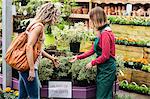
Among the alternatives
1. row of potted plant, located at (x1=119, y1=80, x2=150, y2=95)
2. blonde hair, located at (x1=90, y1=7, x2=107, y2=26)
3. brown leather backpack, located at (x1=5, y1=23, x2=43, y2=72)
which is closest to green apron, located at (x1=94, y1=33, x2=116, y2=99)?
blonde hair, located at (x1=90, y1=7, x2=107, y2=26)

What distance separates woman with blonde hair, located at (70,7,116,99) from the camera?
13.0 feet

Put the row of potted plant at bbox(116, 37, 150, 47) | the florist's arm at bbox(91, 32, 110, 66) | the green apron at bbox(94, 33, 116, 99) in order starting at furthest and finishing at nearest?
1. the row of potted plant at bbox(116, 37, 150, 47)
2. the green apron at bbox(94, 33, 116, 99)
3. the florist's arm at bbox(91, 32, 110, 66)

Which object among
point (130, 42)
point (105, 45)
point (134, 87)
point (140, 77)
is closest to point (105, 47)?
point (105, 45)

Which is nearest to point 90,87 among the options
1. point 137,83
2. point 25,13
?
point 137,83

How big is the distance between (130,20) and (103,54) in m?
3.26

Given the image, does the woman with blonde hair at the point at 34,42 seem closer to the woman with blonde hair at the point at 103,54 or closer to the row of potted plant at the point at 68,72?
the woman with blonde hair at the point at 103,54

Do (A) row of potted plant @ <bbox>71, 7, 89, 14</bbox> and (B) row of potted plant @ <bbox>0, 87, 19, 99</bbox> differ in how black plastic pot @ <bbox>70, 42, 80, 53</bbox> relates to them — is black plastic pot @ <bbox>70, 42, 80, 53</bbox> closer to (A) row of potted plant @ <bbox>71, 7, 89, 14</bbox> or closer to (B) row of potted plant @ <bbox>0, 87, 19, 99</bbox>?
(B) row of potted plant @ <bbox>0, 87, 19, 99</bbox>

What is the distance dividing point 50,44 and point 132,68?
1.89m

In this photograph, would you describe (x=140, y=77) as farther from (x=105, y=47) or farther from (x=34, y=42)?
(x=34, y=42)

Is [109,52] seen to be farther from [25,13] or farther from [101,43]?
[25,13]

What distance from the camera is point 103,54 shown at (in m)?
3.94

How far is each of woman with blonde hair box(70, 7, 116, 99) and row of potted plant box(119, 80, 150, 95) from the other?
2.10m

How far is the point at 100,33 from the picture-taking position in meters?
4.03

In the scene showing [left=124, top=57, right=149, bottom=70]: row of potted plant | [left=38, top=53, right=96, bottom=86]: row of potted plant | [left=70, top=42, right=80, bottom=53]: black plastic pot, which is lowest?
[left=124, top=57, right=149, bottom=70]: row of potted plant
